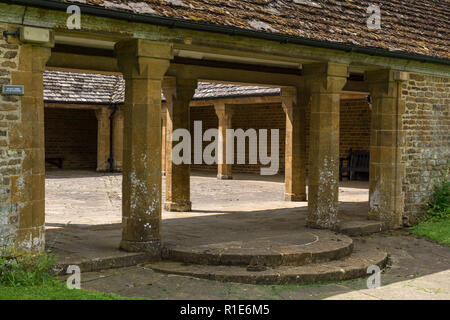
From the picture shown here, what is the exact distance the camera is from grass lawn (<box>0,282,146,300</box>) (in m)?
5.52

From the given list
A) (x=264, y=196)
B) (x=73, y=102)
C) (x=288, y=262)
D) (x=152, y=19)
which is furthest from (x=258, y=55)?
(x=73, y=102)

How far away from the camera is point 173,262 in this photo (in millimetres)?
7406

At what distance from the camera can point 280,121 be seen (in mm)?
20953

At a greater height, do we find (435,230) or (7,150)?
(7,150)

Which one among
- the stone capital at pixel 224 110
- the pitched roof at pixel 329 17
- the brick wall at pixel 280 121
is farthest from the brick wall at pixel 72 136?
the pitched roof at pixel 329 17

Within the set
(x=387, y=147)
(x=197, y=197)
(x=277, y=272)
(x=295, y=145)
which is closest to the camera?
(x=277, y=272)

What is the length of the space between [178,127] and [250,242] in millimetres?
3802

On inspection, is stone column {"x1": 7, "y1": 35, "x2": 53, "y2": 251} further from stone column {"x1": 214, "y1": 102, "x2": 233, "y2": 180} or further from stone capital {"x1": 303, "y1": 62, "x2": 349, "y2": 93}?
stone column {"x1": 214, "y1": 102, "x2": 233, "y2": 180}

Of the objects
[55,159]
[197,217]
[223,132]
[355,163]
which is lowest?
[197,217]

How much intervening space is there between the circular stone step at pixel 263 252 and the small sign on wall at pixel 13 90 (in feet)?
8.61

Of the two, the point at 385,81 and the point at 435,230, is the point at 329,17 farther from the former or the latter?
the point at 435,230

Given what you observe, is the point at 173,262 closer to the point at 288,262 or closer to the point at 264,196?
the point at 288,262

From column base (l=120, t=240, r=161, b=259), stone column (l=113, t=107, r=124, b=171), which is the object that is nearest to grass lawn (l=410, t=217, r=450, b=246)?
column base (l=120, t=240, r=161, b=259)

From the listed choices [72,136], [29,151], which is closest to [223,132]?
[72,136]
